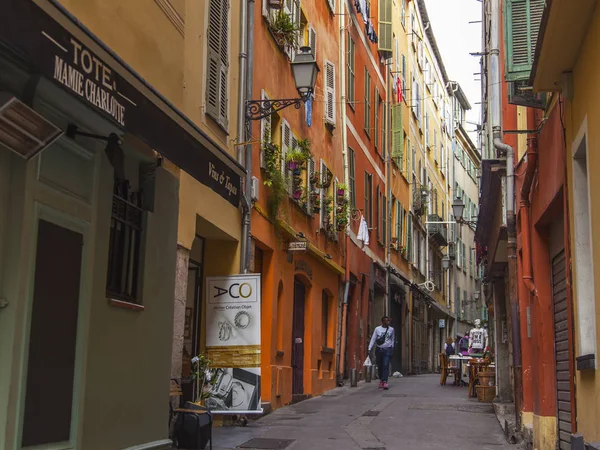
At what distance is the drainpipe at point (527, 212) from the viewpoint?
33.3ft

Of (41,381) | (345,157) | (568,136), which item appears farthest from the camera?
(345,157)

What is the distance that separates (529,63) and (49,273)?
586 cm

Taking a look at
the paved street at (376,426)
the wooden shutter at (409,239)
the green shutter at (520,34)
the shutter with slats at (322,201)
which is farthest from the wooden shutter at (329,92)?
the wooden shutter at (409,239)

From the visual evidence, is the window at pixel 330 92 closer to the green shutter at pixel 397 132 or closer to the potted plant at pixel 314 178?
the potted plant at pixel 314 178

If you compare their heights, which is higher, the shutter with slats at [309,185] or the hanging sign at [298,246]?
the shutter with slats at [309,185]

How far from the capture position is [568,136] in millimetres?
7824

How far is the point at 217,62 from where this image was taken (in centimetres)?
1220

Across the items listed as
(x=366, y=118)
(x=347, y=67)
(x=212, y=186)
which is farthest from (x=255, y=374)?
(x=366, y=118)

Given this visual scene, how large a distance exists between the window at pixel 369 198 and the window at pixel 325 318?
4.67m

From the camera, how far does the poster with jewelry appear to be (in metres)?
11.1

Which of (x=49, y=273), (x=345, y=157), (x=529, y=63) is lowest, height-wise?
(x=49, y=273)

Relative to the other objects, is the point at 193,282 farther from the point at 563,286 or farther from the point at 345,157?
the point at 345,157

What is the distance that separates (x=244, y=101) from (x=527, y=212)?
4677 millimetres

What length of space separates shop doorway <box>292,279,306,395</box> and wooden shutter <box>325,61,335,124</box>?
4363 mm
